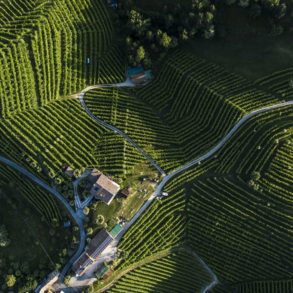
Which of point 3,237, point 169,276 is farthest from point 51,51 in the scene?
point 169,276

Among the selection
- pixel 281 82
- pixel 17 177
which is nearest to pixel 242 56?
pixel 281 82

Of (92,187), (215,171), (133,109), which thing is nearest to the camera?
(92,187)

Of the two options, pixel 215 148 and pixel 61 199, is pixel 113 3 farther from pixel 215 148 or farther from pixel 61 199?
pixel 61 199

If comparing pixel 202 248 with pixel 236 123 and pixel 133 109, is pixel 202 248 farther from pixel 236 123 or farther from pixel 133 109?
pixel 133 109

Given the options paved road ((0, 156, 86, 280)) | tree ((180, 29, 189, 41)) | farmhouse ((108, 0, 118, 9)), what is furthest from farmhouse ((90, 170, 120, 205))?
farmhouse ((108, 0, 118, 9))

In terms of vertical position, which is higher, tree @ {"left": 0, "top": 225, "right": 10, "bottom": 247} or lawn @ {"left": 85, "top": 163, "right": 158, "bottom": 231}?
lawn @ {"left": 85, "top": 163, "right": 158, "bottom": 231}

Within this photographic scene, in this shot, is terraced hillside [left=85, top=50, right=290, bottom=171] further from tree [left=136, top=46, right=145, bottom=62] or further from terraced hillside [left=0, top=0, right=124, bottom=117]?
terraced hillside [left=0, top=0, right=124, bottom=117]

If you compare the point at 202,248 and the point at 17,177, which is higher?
the point at 17,177
